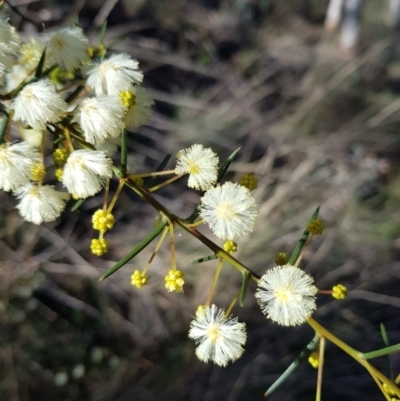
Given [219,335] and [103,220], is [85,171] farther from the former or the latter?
[219,335]

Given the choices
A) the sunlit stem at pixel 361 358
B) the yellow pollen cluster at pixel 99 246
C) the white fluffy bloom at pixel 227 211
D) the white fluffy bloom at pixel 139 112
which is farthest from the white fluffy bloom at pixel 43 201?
the sunlit stem at pixel 361 358

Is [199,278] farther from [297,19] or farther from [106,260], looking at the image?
[297,19]

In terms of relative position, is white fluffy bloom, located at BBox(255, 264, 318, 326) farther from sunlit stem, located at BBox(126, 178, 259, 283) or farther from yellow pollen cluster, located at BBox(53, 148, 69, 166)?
yellow pollen cluster, located at BBox(53, 148, 69, 166)

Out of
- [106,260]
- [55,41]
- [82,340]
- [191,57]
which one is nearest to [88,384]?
[82,340]

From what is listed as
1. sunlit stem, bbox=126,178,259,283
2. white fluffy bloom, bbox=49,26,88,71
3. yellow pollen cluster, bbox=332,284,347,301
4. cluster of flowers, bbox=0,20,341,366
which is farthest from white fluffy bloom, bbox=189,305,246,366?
white fluffy bloom, bbox=49,26,88,71

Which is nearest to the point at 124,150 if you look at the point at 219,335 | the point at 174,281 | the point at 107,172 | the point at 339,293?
the point at 107,172

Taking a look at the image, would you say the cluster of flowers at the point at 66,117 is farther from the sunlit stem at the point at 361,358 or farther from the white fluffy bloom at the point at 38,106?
the sunlit stem at the point at 361,358
